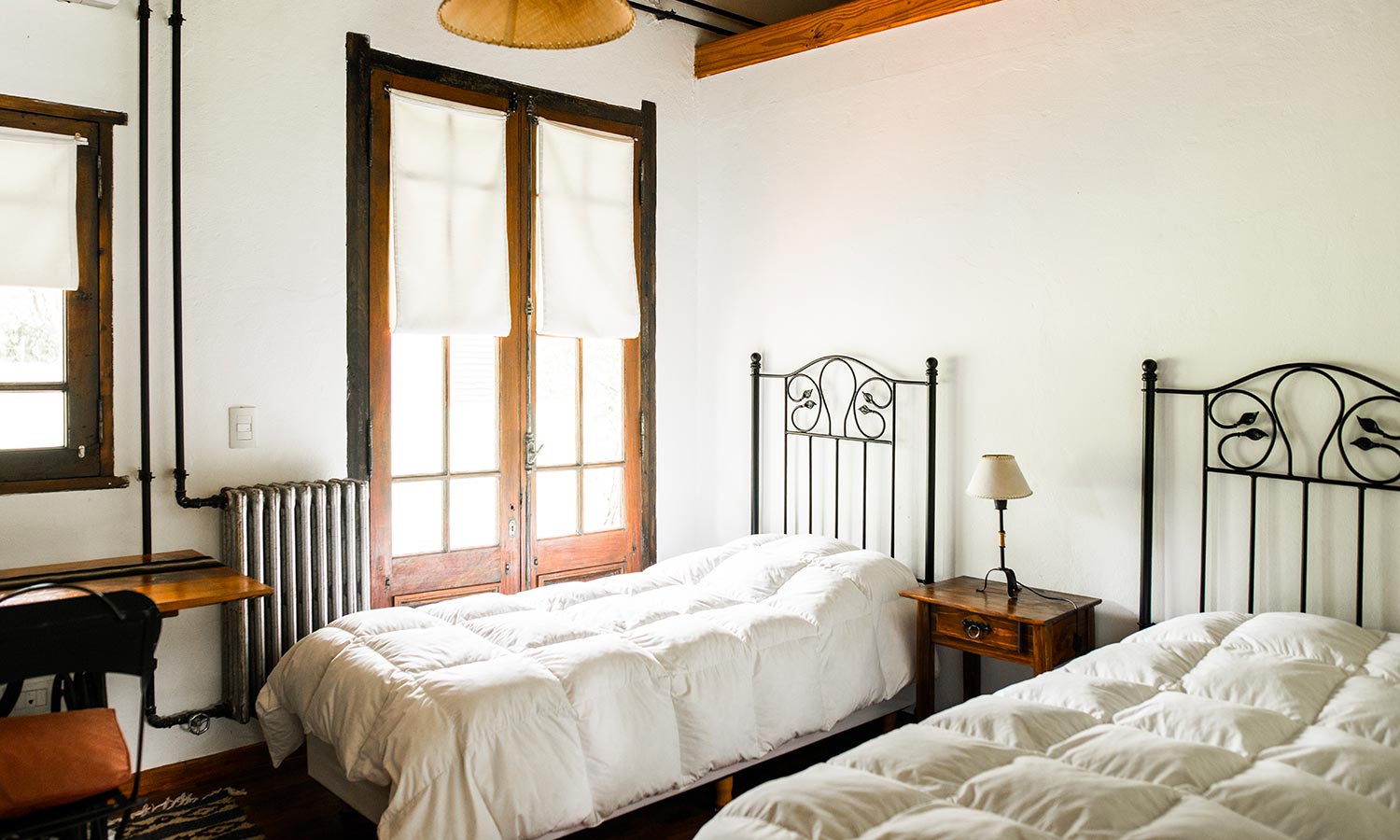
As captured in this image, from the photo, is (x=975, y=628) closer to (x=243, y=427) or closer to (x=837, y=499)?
(x=837, y=499)

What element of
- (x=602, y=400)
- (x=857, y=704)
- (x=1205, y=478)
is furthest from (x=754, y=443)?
(x=1205, y=478)

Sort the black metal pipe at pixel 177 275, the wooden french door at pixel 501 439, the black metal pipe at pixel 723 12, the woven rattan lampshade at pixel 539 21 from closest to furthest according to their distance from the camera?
the woven rattan lampshade at pixel 539 21
the black metal pipe at pixel 177 275
the wooden french door at pixel 501 439
the black metal pipe at pixel 723 12

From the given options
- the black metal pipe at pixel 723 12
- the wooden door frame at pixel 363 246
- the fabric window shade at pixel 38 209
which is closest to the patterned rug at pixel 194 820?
the wooden door frame at pixel 363 246

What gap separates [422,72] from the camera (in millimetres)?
3797

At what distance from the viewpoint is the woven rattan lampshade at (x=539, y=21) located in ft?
7.44

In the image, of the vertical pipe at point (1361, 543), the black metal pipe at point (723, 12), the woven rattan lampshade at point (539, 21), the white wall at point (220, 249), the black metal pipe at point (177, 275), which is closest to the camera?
the woven rattan lampshade at point (539, 21)

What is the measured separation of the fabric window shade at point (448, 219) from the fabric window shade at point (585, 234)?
0.66 ft

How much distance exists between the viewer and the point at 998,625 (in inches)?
128

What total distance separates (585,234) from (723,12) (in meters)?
1.28

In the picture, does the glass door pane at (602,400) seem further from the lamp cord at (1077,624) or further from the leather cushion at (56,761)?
the leather cushion at (56,761)

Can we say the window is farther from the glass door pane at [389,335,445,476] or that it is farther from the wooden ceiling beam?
the wooden ceiling beam

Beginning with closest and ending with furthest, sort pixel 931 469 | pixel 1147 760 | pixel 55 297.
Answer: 1. pixel 1147 760
2. pixel 55 297
3. pixel 931 469

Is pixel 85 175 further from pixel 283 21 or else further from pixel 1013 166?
pixel 1013 166

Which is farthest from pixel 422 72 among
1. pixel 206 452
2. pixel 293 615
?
pixel 293 615
